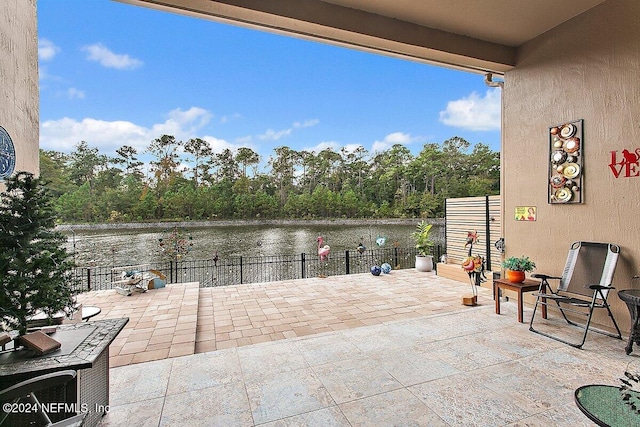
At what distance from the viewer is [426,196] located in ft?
76.8

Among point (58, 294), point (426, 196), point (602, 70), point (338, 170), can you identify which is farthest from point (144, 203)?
point (602, 70)

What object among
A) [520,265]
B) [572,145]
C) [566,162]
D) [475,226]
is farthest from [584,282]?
[475,226]

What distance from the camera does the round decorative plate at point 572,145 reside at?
141 inches

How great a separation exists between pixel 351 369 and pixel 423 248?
222 inches

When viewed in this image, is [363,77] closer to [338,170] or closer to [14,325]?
[338,170]

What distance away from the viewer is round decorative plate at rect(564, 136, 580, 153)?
11.8 ft

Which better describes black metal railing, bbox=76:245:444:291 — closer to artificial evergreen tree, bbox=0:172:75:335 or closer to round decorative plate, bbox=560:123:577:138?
round decorative plate, bbox=560:123:577:138

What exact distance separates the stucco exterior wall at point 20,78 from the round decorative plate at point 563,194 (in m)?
5.50

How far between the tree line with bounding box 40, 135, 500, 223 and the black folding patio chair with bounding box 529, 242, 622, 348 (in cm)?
1737

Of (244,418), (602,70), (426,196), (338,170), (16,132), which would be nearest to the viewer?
(244,418)

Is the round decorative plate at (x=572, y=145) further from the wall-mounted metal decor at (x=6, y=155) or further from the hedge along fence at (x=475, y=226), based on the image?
the wall-mounted metal decor at (x=6, y=155)

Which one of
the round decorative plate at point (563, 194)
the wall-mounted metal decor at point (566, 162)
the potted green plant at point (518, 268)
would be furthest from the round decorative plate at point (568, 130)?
the potted green plant at point (518, 268)

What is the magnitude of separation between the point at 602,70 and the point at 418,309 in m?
3.66

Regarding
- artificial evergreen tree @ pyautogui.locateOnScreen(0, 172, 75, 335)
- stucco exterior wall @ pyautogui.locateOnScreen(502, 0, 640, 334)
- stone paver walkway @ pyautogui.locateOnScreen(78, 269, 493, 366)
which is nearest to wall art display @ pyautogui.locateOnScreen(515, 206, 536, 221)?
stucco exterior wall @ pyautogui.locateOnScreen(502, 0, 640, 334)
